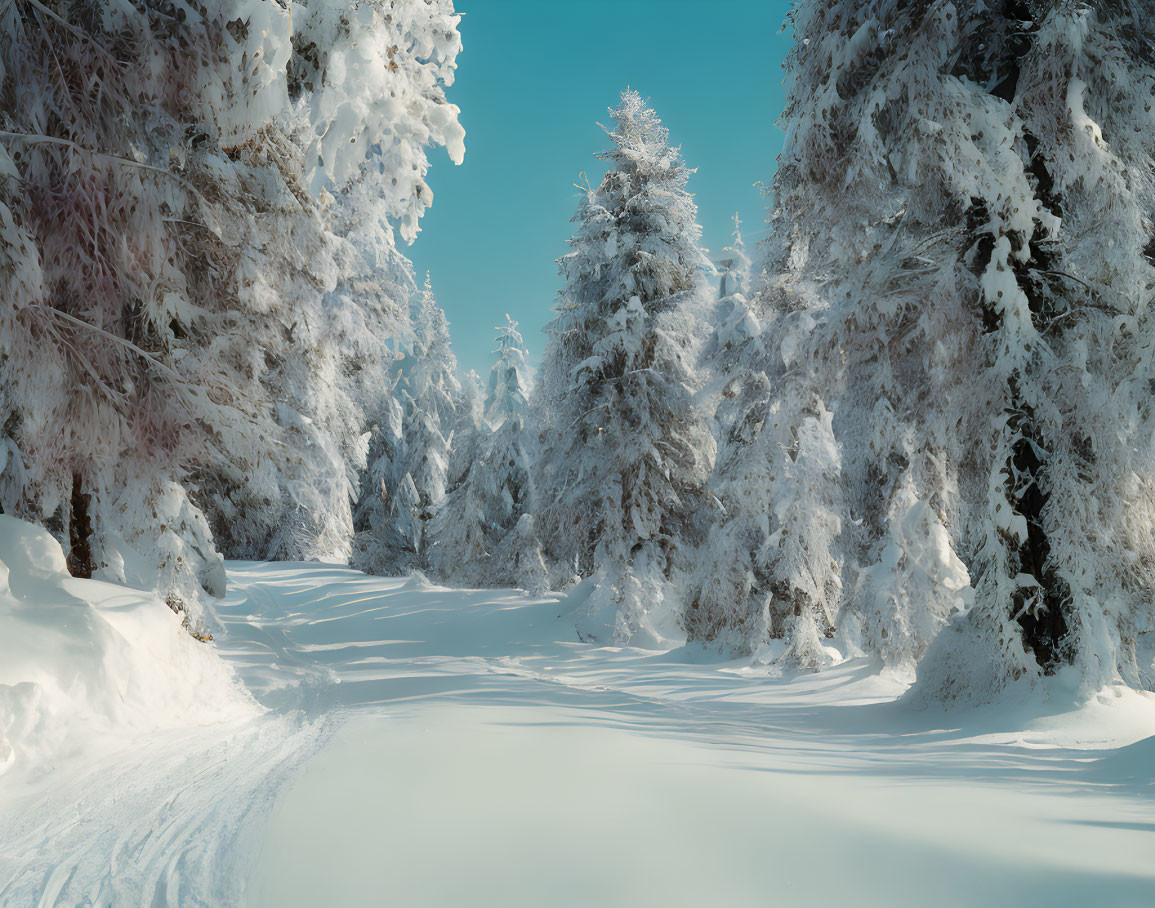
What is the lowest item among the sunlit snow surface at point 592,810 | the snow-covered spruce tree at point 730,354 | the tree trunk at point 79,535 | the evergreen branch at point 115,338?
the sunlit snow surface at point 592,810

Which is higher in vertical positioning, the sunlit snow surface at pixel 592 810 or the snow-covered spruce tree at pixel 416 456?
the snow-covered spruce tree at pixel 416 456

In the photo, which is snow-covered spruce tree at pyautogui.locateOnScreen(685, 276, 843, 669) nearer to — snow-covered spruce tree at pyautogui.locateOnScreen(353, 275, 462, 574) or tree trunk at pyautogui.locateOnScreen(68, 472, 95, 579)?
tree trunk at pyautogui.locateOnScreen(68, 472, 95, 579)

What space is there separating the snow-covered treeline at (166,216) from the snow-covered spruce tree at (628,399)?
677 centimetres

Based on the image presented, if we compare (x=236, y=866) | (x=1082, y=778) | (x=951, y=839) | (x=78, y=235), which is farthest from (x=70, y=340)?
(x=1082, y=778)

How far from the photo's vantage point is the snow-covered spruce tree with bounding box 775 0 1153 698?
20.3 ft

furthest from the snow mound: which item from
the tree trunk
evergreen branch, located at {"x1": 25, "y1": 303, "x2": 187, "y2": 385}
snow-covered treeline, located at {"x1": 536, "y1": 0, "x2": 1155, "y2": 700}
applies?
snow-covered treeline, located at {"x1": 536, "y1": 0, "x2": 1155, "y2": 700}

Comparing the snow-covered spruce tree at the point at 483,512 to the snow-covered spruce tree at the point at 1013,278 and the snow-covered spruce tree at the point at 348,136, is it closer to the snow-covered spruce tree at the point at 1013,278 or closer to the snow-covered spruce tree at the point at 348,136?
the snow-covered spruce tree at the point at 348,136

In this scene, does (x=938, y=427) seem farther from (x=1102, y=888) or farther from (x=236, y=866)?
(x=236, y=866)

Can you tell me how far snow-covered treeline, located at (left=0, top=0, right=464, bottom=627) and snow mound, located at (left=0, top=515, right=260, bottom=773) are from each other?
1039 millimetres

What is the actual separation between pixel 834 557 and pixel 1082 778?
7.78 m

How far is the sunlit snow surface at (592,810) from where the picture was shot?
2.69 metres

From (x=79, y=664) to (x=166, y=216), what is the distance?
12.4ft

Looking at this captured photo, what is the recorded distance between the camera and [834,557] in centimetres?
1205

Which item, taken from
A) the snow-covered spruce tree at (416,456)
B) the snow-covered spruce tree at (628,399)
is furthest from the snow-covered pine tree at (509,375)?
the snow-covered spruce tree at (628,399)
